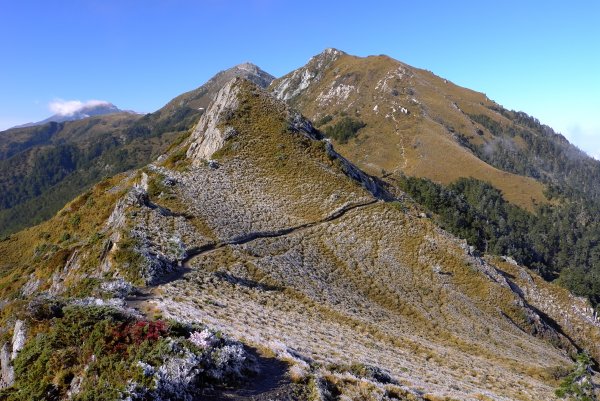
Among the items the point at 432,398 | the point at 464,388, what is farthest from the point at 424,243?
the point at 432,398

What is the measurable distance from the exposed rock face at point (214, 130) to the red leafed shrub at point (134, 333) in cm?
4722

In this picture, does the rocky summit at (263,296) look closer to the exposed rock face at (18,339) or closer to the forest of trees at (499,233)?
the exposed rock face at (18,339)

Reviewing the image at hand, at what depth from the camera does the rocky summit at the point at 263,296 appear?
56.6 ft

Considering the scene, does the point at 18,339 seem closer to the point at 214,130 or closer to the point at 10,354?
the point at 10,354

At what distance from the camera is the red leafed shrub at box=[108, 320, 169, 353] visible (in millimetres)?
17078

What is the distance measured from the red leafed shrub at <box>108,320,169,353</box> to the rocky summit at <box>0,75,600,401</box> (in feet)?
0.22

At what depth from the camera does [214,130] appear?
2734 inches

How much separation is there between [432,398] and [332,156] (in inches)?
1952

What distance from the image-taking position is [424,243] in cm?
5225

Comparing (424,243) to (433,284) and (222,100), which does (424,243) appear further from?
(222,100)

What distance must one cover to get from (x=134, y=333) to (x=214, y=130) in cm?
5517

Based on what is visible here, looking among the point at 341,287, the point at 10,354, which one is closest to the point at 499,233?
the point at 341,287

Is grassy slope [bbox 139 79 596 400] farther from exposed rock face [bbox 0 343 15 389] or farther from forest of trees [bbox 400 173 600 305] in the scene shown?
forest of trees [bbox 400 173 600 305]

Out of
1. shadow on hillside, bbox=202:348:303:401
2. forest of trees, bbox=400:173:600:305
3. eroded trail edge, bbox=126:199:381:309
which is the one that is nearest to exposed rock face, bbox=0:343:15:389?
eroded trail edge, bbox=126:199:381:309
